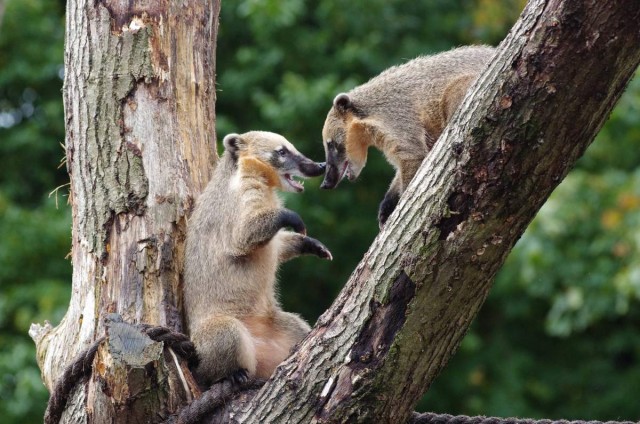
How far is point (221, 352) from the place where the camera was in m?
5.25

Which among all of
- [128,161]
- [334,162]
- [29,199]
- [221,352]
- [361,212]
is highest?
[128,161]

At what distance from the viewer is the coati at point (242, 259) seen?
5.35 meters

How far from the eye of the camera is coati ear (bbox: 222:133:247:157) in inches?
251

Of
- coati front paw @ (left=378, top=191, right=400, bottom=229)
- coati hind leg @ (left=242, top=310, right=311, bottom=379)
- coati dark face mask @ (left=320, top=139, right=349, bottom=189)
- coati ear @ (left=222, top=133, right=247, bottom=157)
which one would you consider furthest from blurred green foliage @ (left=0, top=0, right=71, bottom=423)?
coati front paw @ (left=378, top=191, right=400, bottom=229)

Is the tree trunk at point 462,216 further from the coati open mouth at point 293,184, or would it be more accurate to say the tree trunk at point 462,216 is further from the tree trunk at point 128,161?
the coati open mouth at point 293,184

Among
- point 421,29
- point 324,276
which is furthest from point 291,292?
point 421,29

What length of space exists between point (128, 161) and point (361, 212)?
9.13 metres

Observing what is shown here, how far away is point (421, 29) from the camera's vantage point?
1538 centimetres

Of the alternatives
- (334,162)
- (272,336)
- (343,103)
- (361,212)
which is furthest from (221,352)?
(361,212)

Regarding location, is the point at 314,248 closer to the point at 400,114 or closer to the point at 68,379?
the point at 400,114

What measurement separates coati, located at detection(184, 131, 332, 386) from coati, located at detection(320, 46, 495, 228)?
1.55 feet

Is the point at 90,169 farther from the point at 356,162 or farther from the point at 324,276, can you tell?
the point at 324,276

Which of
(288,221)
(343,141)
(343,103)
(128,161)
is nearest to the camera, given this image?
(128,161)

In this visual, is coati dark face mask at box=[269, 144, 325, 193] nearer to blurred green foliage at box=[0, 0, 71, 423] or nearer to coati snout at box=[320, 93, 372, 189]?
coati snout at box=[320, 93, 372, 189]
